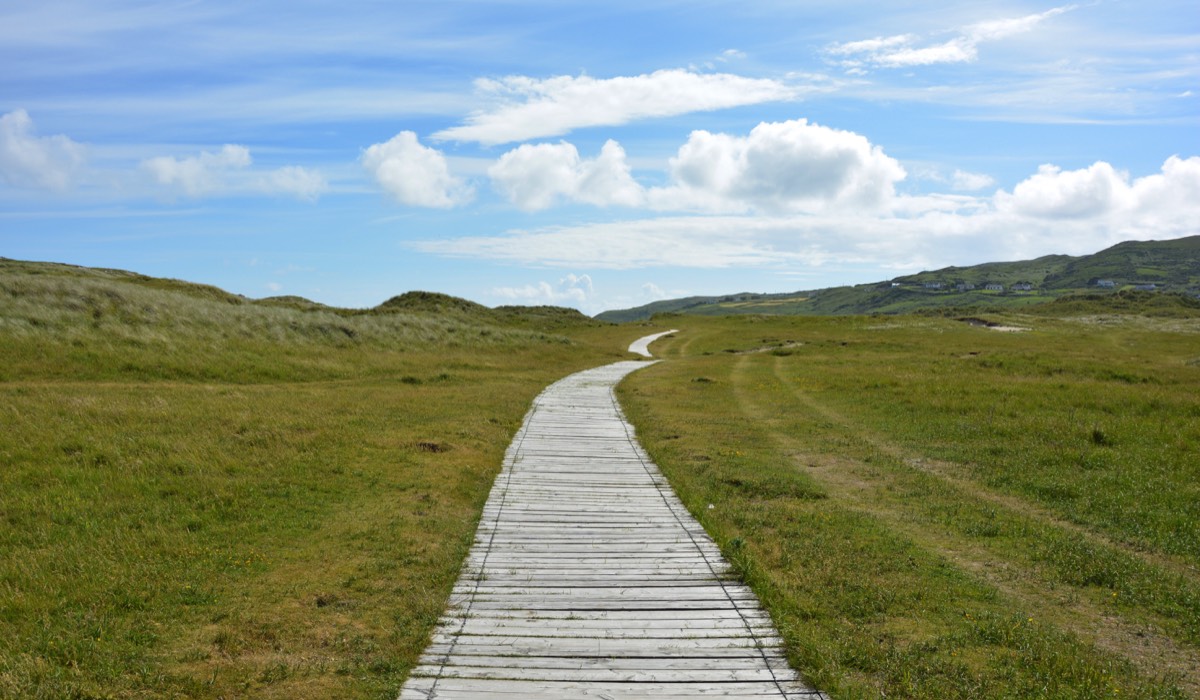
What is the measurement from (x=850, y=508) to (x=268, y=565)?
10032mm

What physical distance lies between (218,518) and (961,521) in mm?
12700

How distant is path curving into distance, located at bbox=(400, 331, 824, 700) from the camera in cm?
693

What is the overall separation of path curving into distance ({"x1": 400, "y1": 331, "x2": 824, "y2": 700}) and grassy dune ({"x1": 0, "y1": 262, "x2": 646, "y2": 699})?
54 centimetres

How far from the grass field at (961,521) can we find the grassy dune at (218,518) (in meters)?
4.67

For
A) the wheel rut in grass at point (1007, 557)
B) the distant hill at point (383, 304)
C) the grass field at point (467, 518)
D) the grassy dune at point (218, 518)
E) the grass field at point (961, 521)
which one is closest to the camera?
the grassy dune at point (218, 518)

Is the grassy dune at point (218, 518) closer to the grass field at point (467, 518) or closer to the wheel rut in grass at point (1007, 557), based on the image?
the grass field at point (467, 518)

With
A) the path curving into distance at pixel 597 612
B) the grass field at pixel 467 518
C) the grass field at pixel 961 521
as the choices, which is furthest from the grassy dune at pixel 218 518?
the grass field at pixel 961 521

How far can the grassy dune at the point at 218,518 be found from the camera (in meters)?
7.21

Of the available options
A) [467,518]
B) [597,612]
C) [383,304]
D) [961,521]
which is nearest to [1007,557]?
[961,521]

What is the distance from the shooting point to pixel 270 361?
32438 millimetres

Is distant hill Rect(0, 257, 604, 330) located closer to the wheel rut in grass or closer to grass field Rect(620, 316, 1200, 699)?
grass field Rect(620, 316, 1200, 699)

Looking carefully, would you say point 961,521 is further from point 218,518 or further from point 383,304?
point 383,304

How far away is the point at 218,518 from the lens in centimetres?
1180

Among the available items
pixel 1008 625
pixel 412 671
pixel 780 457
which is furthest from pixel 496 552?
pixel 780 457
